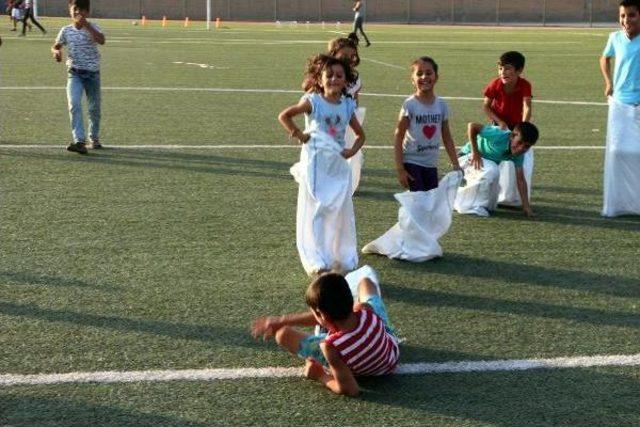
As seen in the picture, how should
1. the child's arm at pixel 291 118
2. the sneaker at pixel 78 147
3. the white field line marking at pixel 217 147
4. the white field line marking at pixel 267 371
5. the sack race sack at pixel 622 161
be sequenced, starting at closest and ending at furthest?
the white field line marking at pixel 267 371 → the child's arm at pixel 291 118 → the sack race sack at pixel 622 161 → the sneaker at pixel 78 147 → the white field line marking at pixel 217 147

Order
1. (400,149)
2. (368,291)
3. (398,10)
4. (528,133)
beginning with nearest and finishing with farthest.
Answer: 1. (368,291)
2. (400,149)
3. (528,133)
4. (398,10)

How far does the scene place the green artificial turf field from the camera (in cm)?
504

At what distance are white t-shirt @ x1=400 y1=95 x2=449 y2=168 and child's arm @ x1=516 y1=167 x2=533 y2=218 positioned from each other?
1.52 metres

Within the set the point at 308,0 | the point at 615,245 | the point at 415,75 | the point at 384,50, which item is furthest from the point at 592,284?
the point at 308,0

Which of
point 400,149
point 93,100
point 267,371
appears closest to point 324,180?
point 400,149

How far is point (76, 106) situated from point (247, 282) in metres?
5.96

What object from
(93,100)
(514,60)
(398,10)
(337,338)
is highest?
(398,10)

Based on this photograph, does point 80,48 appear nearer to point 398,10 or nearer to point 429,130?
point 429,130

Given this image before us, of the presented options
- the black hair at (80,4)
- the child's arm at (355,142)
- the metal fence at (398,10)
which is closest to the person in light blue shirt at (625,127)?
the child's arm at (355,142)

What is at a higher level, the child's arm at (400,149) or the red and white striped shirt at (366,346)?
the child's arm at (400,149)

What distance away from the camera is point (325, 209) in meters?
7.00

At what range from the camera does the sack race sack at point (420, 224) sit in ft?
25.2

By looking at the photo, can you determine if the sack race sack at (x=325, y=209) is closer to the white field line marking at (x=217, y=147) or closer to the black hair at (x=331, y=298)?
the black hair at (x=331, y=298)

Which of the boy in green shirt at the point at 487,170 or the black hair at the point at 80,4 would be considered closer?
the boy in green shirt at the point at 487,170
